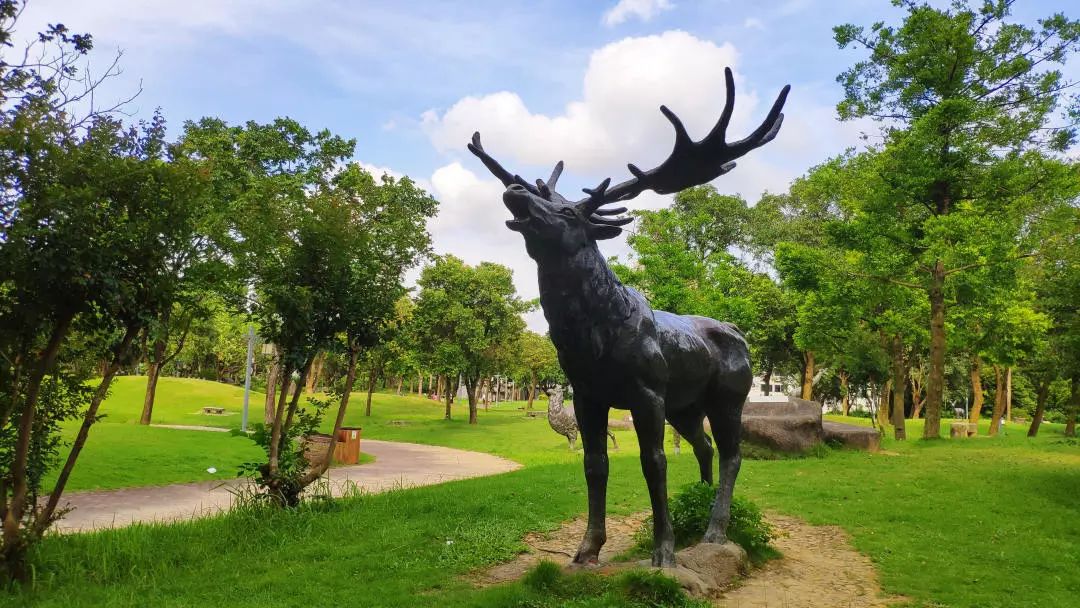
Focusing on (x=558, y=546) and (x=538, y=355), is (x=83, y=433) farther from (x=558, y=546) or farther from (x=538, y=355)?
(x=538, y=355)

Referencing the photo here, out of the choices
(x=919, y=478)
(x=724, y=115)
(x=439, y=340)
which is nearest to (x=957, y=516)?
(x=919, y=478)

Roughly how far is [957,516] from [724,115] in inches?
254

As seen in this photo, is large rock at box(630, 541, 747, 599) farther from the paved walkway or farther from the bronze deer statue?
the paved walkway

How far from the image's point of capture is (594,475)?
5.32 m

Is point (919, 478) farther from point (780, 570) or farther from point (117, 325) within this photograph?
point (117, 325)

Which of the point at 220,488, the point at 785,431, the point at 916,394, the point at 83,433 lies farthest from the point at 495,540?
the point at 916,394

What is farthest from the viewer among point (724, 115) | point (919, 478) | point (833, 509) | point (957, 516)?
point (919, 478)

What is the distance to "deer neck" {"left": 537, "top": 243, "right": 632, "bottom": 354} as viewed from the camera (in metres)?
4.60

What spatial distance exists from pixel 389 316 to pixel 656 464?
17.3 feet

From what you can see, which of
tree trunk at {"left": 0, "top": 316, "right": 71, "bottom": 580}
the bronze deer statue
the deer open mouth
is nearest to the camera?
the deer open mouth

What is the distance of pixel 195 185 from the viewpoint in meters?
5.64

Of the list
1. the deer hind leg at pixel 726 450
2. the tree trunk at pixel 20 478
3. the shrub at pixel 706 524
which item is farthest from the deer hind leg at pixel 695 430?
the tree trunk at pixel 20 478

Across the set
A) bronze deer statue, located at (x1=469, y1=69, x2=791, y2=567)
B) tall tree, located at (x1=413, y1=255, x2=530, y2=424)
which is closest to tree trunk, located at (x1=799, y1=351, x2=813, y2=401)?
tall tree, located at (x1=413, y1=255, x2=530, y2=424)

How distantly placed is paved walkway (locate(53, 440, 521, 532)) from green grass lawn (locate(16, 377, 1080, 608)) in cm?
88
